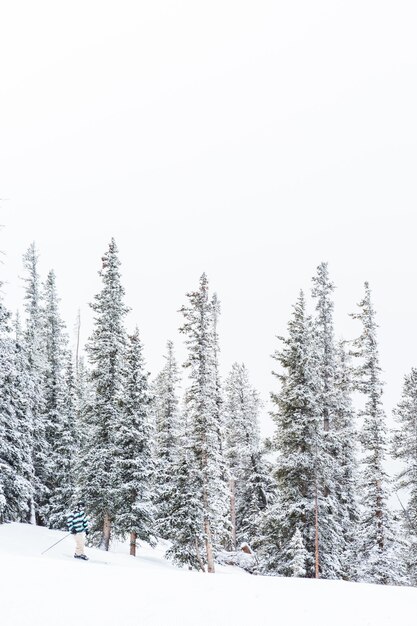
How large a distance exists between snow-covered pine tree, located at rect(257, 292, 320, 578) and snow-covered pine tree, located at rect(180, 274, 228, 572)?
12.7 ft

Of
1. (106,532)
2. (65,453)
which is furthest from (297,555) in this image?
(65,453)

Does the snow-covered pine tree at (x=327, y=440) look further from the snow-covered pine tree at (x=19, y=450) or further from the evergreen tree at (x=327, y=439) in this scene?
the snow-covered pine tree at (x=19, y=450)

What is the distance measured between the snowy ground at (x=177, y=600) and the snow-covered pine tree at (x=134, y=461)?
58.2 ft

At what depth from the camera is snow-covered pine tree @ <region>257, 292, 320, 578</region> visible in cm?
2484

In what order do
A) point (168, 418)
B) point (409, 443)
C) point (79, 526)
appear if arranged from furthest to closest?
point (168, 418), point (409, 443), point (79, 526)

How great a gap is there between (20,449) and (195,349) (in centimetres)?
1082

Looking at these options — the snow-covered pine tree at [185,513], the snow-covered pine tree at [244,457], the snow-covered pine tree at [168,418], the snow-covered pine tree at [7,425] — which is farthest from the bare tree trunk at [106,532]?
the snow-covered pine tree at [244,457]

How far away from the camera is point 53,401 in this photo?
37438 mm

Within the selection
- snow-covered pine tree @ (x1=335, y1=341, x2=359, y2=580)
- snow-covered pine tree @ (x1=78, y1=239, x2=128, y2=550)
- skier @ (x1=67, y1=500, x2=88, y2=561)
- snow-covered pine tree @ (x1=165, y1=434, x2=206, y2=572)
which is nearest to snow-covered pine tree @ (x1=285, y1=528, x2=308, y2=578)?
snow-covered pine tree @ (x1=335, y1=341, x2=359, y2=580)

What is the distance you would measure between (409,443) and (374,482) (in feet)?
9.42

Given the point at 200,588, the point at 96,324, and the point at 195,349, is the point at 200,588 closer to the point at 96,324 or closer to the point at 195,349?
the point at 195,349

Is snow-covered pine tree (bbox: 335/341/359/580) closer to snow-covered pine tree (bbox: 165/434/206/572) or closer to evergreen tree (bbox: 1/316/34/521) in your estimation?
snow-covered pine tree (bbox: 165/434/206/572)

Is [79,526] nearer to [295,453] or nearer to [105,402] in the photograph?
[295,453]

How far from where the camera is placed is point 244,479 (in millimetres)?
44625
